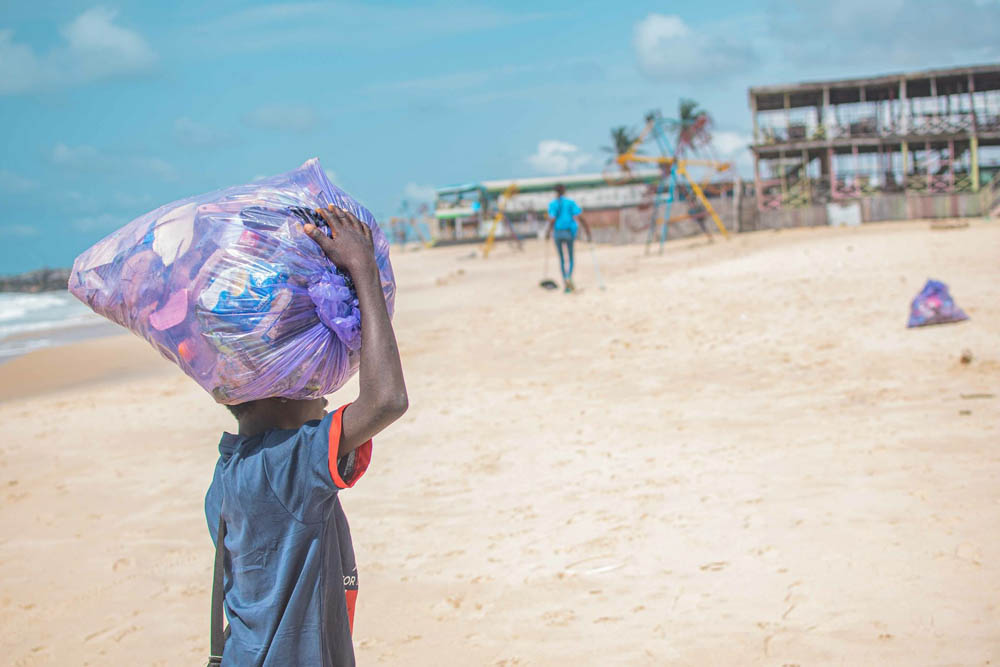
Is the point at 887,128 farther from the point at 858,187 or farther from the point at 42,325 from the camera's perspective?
the point at 42,325

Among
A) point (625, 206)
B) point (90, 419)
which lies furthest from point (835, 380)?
point (625, 206)

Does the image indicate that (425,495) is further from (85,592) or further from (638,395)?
(638,395)

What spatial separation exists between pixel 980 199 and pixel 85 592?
28.9 metres

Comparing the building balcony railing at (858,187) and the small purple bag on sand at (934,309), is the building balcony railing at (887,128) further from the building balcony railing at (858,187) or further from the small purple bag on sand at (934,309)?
the small purple bag on sand at (934,309)

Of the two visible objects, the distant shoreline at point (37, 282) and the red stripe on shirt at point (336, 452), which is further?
the distant shoreline at point (37, 282)

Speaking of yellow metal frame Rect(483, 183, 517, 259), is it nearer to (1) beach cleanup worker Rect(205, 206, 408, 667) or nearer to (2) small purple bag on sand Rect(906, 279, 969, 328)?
(2) small purple bag on sand Rect(906, 279, 969, 328)

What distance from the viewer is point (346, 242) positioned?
5.64 feet

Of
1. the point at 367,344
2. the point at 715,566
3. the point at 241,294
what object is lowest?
the point at 715,566

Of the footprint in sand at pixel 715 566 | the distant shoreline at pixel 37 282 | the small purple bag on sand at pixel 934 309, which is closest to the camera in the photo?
the footprint in sand at pixel 715 566

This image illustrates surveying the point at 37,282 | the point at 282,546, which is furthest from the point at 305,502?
the point at 37,282

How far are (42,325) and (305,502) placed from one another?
2443 cm

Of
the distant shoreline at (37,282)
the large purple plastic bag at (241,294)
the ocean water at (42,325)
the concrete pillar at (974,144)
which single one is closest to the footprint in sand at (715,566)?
the large purple plastic bag at (241,294)

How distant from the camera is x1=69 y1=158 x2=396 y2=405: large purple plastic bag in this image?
1.69 metres

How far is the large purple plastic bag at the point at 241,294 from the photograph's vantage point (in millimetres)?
1693
